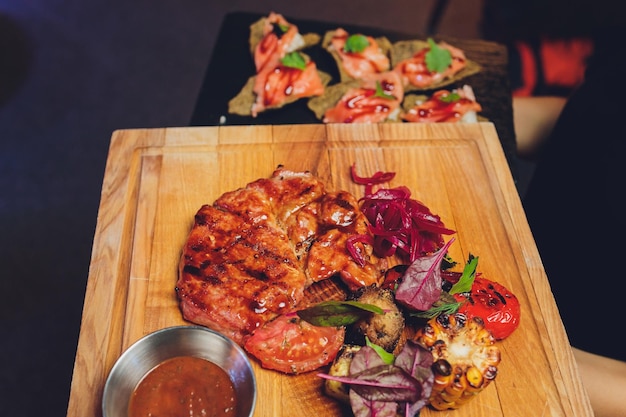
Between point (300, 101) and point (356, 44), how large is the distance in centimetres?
67

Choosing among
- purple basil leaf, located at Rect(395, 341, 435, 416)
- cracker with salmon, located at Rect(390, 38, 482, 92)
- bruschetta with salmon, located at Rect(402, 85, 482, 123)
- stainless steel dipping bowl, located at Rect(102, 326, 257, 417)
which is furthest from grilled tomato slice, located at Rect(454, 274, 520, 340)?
cracker with salmon, located at Rect(390, 38, 482, 92)

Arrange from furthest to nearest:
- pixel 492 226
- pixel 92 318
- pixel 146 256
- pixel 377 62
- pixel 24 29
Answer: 1. pixel 24 29
2. pixel 377 62
3. pixel 492 226
4. pixel 146 256
5. pixel 92 318

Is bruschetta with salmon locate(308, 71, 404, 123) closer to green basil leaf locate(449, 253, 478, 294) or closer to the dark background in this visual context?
green basil leaf locate(449, 253, 478, 294)

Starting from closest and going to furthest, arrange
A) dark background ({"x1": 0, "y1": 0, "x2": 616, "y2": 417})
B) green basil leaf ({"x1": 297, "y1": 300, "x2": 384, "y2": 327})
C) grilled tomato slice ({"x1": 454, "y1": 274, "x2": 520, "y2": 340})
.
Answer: green basil leaf ({"x1": 297, "y1": 300, "x2": 384, "y2": 327}) < grilled tomato slice ({"x1": 454, "y1": 274, "x2": 520, "y2": 340}) < dark background ({"x1": 0, "y1": 0, "x2": 616, "y2": 417})

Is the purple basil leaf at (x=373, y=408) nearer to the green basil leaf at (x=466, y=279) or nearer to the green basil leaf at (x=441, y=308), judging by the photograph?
the green basil leaf at (x=441, y=308)

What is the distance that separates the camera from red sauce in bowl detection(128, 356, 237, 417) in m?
2.34

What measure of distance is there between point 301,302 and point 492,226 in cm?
122

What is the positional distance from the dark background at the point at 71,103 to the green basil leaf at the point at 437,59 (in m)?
2.44

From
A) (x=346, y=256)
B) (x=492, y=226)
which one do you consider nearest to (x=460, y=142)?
(x=492, y=226)

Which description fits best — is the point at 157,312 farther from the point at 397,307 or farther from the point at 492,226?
the point at 492,226

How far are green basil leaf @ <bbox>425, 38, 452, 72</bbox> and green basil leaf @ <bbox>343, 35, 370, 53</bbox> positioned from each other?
1.66 ft

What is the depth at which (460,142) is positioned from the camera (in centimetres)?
360

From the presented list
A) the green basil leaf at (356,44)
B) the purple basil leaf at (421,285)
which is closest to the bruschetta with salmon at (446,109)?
the green basil leaf at (356,44)

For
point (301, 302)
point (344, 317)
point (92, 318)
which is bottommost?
point (92, 318)
